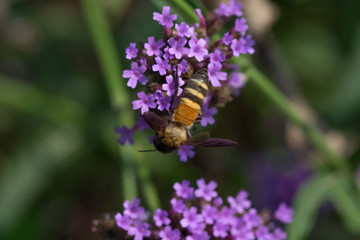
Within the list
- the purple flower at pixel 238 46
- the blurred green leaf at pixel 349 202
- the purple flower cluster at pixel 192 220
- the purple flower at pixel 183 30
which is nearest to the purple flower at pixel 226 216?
the purple flower cluster at pixel 192 220

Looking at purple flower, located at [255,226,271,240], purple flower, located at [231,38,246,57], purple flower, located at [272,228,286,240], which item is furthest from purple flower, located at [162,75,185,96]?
purple flower, located at [272,228,286,240]

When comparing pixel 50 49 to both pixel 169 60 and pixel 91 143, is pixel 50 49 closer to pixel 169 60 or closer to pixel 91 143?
pixel 91 143

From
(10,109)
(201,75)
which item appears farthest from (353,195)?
(10,109)

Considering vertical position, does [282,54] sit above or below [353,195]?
above

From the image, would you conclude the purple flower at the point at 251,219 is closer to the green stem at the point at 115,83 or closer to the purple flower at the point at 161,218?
the purple flower at the point at 161,218

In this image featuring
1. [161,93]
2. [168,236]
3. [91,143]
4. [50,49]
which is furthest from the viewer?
[50,49]

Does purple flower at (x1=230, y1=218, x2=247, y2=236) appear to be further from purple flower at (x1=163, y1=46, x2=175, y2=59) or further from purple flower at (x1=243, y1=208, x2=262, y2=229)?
purple flower at (x1=163, y1=46, x2=175, y2=59)

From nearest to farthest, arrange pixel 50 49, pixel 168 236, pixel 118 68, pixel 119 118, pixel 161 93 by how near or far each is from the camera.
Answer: pixel 161 93 < pixel 168 236 < pixel 119 118 < pixel 118 68 < pixel 50 49
